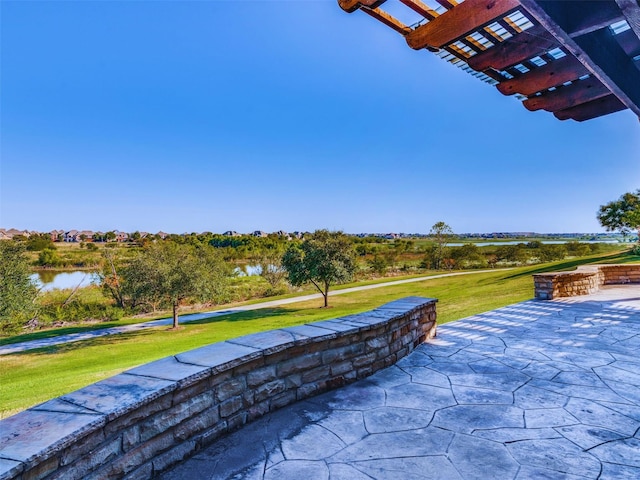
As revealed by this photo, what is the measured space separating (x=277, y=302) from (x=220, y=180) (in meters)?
30.6

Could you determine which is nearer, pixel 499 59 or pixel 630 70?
pixel 499 59

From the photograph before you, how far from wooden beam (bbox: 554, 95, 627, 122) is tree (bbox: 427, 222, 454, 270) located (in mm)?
37587

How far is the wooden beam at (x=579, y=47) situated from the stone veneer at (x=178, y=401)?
7.39ft

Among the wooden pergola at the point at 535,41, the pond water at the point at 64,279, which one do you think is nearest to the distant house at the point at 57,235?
the pond water at the point at 64,279

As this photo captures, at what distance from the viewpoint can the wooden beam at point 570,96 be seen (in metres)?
2.41

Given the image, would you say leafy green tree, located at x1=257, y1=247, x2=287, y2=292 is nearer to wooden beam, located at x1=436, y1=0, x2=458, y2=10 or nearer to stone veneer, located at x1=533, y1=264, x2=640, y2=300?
stone veneer, located at x1=533, y1=264, x2=640, y2=300

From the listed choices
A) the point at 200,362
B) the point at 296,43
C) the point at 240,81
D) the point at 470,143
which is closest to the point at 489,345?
the point at 200,362

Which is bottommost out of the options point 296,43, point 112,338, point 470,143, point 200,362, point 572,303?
point 112,338

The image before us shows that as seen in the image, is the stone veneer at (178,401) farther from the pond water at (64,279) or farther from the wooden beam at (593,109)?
the pond water at (64,279)

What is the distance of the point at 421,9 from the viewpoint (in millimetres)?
1681

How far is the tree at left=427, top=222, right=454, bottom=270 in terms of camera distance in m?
39.3

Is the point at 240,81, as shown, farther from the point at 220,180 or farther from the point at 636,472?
the point at 220,180

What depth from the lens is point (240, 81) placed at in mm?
17203

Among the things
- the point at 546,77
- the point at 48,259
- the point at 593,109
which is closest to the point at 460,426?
the point at 546,77
